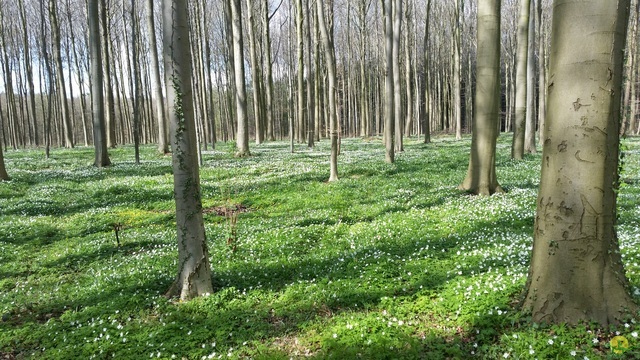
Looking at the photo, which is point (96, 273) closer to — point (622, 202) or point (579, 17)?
point (579, 17)

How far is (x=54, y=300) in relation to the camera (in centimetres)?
706

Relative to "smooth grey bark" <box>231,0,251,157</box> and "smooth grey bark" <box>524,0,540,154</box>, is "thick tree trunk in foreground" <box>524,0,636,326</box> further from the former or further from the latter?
"smooth grey bark" <box>231,0,251,157</box>

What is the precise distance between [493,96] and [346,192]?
5.89 metres

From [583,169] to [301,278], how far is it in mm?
4859

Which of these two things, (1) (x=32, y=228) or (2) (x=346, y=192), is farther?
(2) (x=346, y=192)

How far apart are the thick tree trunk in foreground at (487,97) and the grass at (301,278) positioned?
860 mm

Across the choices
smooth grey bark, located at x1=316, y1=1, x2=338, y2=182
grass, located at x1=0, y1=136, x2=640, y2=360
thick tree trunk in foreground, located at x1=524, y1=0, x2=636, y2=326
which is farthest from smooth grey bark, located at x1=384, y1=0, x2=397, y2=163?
thick tree trunk in foreground, located at x1=524, y1=0, x2=636, y2=326

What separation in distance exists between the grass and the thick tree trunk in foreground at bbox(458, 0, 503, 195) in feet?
2.82

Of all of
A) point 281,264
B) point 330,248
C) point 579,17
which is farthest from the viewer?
point 330,248

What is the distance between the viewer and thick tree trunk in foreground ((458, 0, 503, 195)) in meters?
11.5

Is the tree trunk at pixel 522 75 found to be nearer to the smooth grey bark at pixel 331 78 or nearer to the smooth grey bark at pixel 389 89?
the smooth grey bark at pixel 389 89

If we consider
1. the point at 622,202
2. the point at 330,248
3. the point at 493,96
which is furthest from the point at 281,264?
the point at 622,202

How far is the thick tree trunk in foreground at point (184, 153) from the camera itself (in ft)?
19.9

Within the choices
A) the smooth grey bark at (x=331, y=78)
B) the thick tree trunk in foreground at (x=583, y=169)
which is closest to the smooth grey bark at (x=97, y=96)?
the smooth grey bark at (x=331, y=78)
